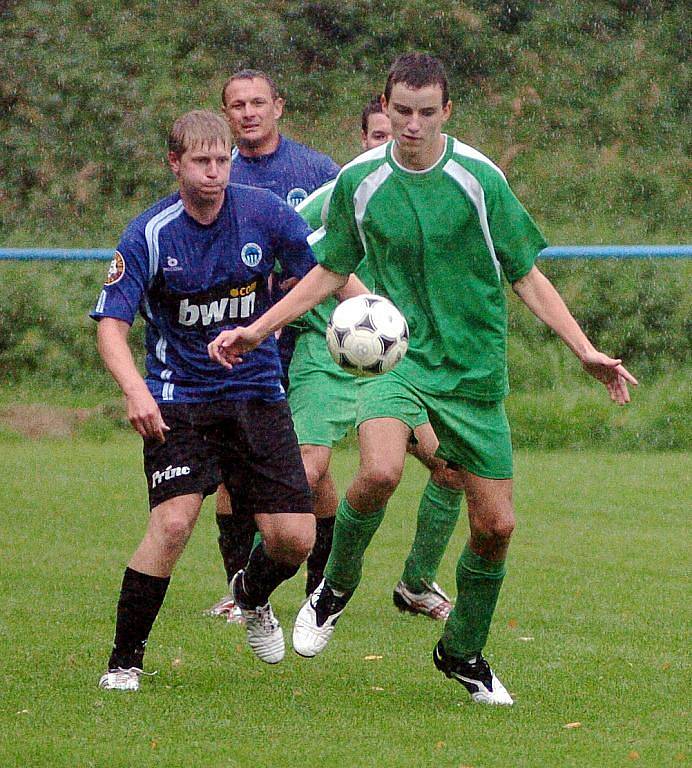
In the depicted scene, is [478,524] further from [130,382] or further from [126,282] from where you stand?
[126,282]

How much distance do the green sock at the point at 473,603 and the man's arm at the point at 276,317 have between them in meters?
0.91

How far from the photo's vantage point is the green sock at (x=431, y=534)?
19.6 feet

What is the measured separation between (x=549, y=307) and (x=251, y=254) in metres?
0.96

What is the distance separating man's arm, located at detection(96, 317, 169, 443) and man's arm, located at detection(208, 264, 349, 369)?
24 centimetres

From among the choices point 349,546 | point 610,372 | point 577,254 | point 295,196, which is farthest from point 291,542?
point 577,254

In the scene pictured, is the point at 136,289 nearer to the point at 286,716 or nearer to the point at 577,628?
the point at 286,716

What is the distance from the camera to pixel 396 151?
4445 millimetres

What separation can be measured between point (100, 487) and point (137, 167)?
7.53m

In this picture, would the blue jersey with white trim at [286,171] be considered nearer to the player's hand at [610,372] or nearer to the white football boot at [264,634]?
the white football boot at [264,634]

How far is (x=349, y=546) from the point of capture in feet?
15.9

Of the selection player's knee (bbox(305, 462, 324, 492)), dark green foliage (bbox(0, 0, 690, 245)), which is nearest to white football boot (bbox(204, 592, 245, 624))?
player's knee (bbox(305, 462, 324, 492))

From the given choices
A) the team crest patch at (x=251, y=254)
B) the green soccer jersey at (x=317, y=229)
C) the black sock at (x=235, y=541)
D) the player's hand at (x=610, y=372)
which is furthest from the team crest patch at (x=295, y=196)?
the player's hand at (x=610, y=372)

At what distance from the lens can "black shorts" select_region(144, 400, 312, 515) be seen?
4477 mm

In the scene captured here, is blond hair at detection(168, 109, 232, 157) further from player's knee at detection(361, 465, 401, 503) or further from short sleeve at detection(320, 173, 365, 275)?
player's knee at detection(361, 465, 401, 503)
